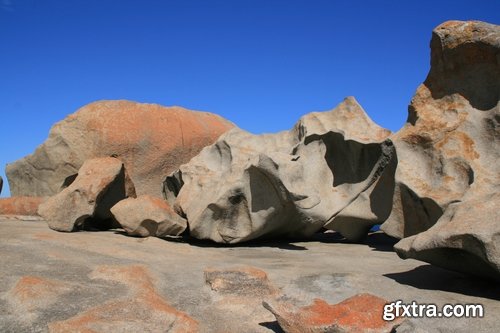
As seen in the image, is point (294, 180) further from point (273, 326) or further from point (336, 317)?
point (336, 317)

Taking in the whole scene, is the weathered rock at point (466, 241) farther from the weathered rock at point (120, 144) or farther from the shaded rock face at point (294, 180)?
the weathered rock at point (120, 144)

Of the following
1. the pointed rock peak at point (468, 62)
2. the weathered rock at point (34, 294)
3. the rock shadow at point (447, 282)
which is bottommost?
A: the weathered rock at point (34, 294)

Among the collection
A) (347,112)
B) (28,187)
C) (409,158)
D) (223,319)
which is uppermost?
(347,112)

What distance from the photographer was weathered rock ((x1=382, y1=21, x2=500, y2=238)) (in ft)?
15.7

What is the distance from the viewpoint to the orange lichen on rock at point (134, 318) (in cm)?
248

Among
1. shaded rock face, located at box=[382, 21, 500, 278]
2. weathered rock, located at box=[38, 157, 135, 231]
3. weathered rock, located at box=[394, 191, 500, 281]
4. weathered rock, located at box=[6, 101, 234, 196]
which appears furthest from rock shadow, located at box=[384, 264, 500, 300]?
weathered rock, located at box=[6, 101, 234, 196]

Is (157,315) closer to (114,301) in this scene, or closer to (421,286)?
(114,301)

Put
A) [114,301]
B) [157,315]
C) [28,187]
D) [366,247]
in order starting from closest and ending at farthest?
1. [157,315]
2. [114,301]
3. [366,247]
4. [28,187]

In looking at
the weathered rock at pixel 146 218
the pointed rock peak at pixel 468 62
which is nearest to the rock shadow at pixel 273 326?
the weathered rock at pixel 146 218

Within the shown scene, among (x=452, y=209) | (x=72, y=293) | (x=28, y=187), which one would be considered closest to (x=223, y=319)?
(x=72, y=293)

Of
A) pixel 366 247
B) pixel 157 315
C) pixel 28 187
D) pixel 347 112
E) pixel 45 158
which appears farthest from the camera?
pixel 28 187

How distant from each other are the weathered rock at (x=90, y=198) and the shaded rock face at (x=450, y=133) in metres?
3.31

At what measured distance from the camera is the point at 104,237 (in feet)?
17.7

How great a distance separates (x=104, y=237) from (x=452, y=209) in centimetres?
347
